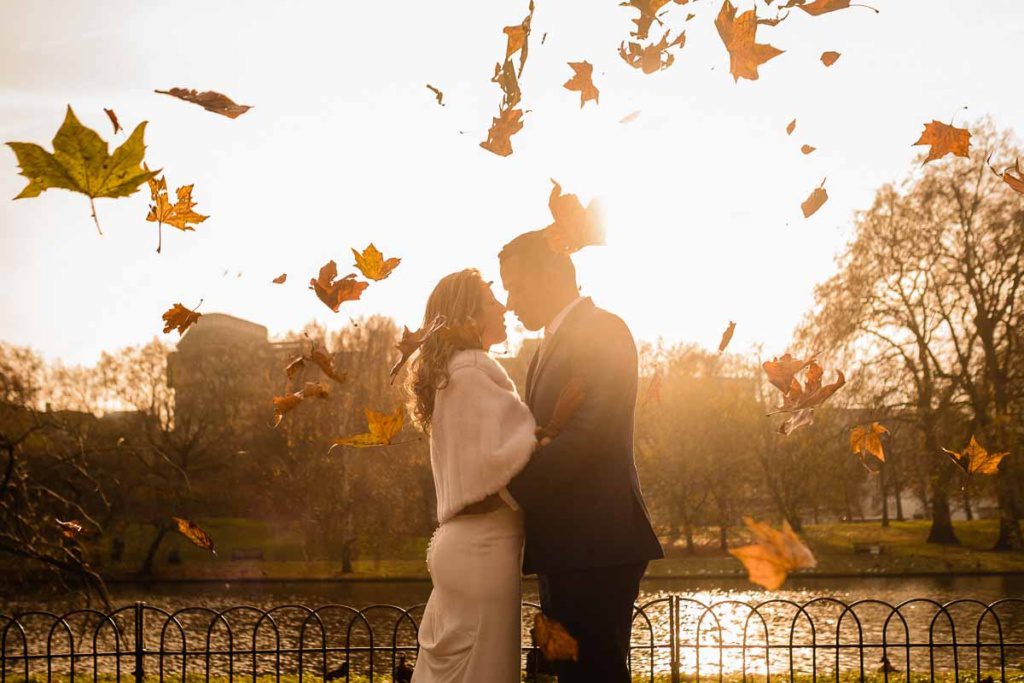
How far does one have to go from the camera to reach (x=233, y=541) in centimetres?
3372

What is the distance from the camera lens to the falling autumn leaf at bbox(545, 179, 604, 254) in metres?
3.08

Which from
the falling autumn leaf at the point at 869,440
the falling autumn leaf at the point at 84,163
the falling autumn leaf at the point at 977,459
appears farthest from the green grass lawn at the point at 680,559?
the falling autumn leaf at the point at 84,163

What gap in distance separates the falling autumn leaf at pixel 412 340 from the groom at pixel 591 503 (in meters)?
0.41

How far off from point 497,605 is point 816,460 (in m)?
22.8

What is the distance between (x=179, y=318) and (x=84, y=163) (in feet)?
5.19

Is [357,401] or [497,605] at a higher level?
[357,401]

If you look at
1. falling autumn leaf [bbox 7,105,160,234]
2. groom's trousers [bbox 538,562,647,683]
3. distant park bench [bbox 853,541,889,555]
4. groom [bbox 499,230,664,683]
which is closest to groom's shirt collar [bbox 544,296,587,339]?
groom [bbox 499,230,664,683]

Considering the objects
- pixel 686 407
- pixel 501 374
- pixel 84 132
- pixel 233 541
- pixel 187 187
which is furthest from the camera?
pixel 233 541

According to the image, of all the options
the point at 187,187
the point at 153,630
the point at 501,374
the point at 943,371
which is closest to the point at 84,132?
the point at 187,187

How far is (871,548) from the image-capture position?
89.3 feet

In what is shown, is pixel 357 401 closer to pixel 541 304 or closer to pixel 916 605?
pixel 916 605

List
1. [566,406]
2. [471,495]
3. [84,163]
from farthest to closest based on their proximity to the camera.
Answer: [471,495] → [566,406] → [84,163]

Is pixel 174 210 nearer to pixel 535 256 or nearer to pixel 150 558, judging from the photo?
pixel 535 256

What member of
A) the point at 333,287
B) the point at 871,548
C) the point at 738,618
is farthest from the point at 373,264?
the point at 871,548
